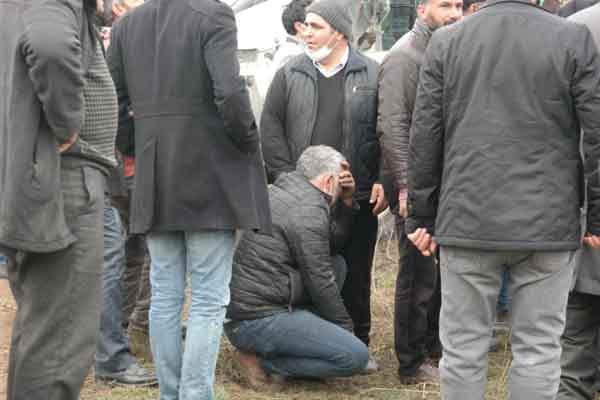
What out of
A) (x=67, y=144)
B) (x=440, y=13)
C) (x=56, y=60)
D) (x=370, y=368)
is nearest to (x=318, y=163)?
(x=440, y=13)

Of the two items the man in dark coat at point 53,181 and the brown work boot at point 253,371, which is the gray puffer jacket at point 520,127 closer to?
the man in dark coat at point 53,181

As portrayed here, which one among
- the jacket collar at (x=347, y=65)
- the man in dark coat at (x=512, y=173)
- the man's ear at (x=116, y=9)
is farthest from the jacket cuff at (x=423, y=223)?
the man's ear at (x=116, y=9)

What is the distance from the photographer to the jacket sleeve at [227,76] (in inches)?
166

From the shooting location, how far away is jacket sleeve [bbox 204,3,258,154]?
4.22 m

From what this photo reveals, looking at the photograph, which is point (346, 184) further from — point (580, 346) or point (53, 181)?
point (53, 181)

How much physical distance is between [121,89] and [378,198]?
157 centimetres

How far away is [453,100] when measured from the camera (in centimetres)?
409

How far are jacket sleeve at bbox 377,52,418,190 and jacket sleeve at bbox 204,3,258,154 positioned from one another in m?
1.18

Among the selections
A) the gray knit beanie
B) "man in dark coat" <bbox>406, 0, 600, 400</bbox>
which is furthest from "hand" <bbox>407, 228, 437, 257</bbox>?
the gray knit beanie

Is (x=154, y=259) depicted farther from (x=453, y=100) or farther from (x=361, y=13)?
(x=361, y=13)

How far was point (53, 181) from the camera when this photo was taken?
3607 mm

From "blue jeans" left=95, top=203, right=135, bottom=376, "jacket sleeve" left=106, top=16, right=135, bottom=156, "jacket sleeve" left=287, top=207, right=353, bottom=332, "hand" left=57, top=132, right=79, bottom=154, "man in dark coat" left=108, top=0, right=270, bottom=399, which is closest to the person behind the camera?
"hand" left=57, top=132, right=79, bottom=154

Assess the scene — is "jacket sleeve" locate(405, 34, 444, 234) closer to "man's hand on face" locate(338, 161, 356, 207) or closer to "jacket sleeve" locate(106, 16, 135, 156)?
"man's hand on face" locate(338, 161, 356, 207)

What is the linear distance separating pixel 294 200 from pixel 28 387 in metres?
1.78
